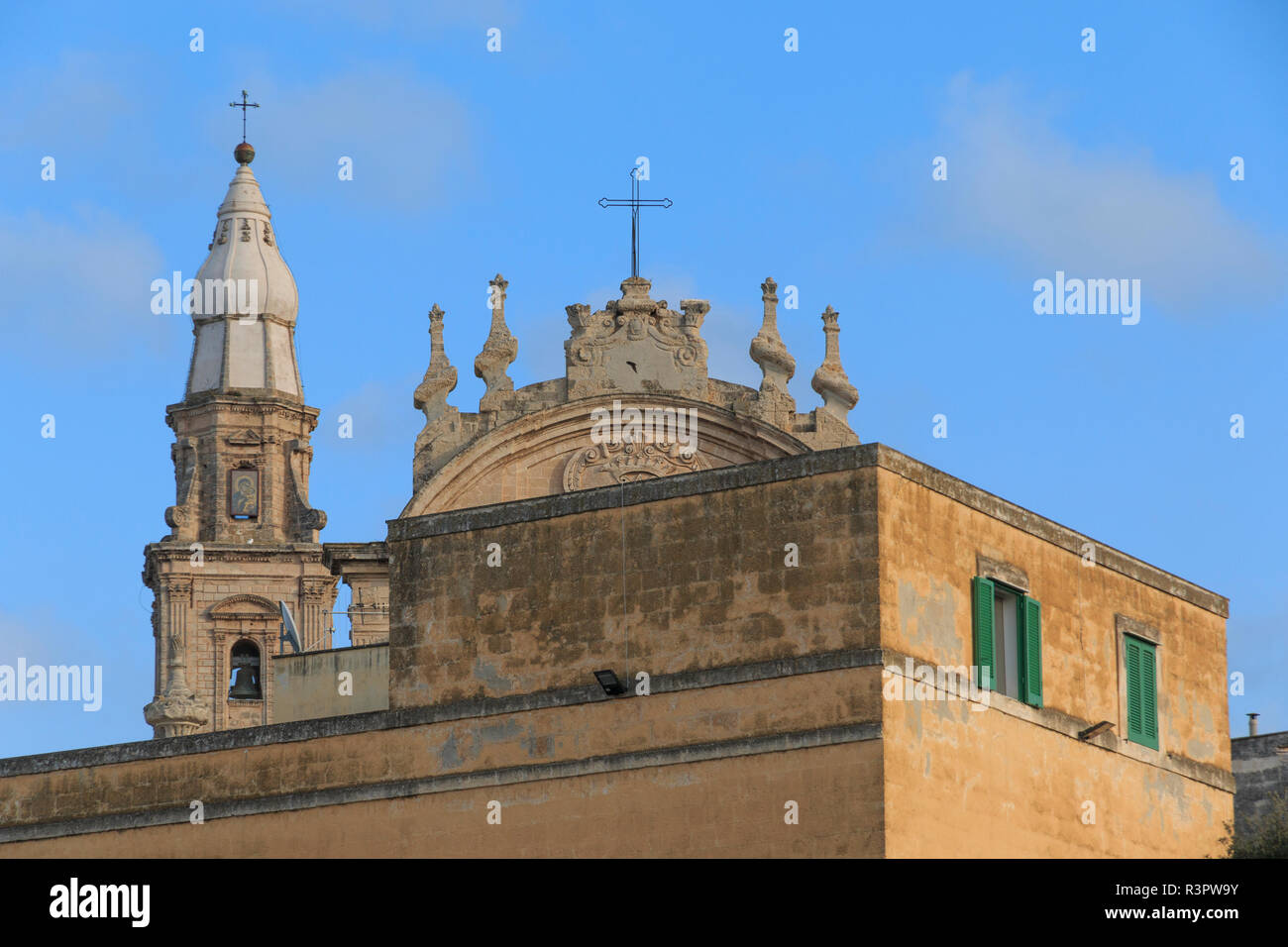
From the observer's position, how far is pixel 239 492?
263 ft

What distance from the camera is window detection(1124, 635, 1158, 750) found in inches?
1491

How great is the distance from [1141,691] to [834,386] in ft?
71.4

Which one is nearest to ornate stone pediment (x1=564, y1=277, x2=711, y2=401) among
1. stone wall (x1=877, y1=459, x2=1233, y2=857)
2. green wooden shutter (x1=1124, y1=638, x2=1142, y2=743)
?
stone wall (x1=877, y1=459, x2=1233, y2=857)

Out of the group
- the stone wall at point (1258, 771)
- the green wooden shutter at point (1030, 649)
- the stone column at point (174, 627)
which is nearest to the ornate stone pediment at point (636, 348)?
the stone wall at point (1258, 771)

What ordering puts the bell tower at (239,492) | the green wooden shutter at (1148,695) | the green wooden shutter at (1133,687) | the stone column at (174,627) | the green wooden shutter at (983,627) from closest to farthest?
the green wooden shutter at (983,627), the green wooden shutter at (1133,687), the green wooden shutter at (1148,695), the stone column at (174,627), the bell tower at (239,492)

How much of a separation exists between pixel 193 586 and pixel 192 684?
10.5 feet

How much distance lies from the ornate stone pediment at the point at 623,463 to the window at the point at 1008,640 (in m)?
20.3

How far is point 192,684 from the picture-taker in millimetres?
75938

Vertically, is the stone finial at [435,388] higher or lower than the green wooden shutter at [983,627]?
higher

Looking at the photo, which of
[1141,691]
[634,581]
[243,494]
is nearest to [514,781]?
[634,581]

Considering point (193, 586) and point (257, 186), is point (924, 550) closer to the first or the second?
point (193, 586)

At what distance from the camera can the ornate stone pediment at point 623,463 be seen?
56844mm

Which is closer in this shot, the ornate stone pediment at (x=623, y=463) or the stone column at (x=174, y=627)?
the ornate stone pediment at (x=623, y=463)

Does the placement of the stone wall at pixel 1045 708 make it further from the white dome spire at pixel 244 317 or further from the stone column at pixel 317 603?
the white dome spire at pixel 244 317
